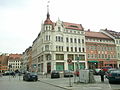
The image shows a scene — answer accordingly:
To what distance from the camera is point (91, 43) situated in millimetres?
69250

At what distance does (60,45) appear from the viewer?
6291cm

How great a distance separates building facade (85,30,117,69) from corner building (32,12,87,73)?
3.14 metres

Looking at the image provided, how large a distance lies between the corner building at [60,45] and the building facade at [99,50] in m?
3.14

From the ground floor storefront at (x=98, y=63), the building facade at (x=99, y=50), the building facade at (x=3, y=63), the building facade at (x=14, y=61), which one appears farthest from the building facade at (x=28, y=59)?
the building facade at (x=99, y=50)

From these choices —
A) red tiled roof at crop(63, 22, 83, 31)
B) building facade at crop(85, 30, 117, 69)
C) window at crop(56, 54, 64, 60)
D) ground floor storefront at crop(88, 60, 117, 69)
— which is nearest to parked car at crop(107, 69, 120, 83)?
window at crop(56, 54, 64, 60)

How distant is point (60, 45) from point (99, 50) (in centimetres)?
1811

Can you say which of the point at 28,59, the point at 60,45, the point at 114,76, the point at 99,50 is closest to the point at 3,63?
the point at 28,59

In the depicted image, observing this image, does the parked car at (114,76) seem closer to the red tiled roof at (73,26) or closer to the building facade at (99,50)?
the red tiled roof at (73,26)

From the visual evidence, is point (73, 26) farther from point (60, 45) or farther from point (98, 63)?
point (98, 63)

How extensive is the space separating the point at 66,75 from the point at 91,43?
3378cm

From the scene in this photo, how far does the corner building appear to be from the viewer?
60312 mm

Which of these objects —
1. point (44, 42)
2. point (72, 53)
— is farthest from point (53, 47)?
point (72, 53)

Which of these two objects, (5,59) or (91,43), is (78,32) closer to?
(91,43)

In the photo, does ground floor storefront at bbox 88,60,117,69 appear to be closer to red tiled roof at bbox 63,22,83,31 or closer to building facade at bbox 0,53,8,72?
red tiled roof at bbox 63,22,83,31
